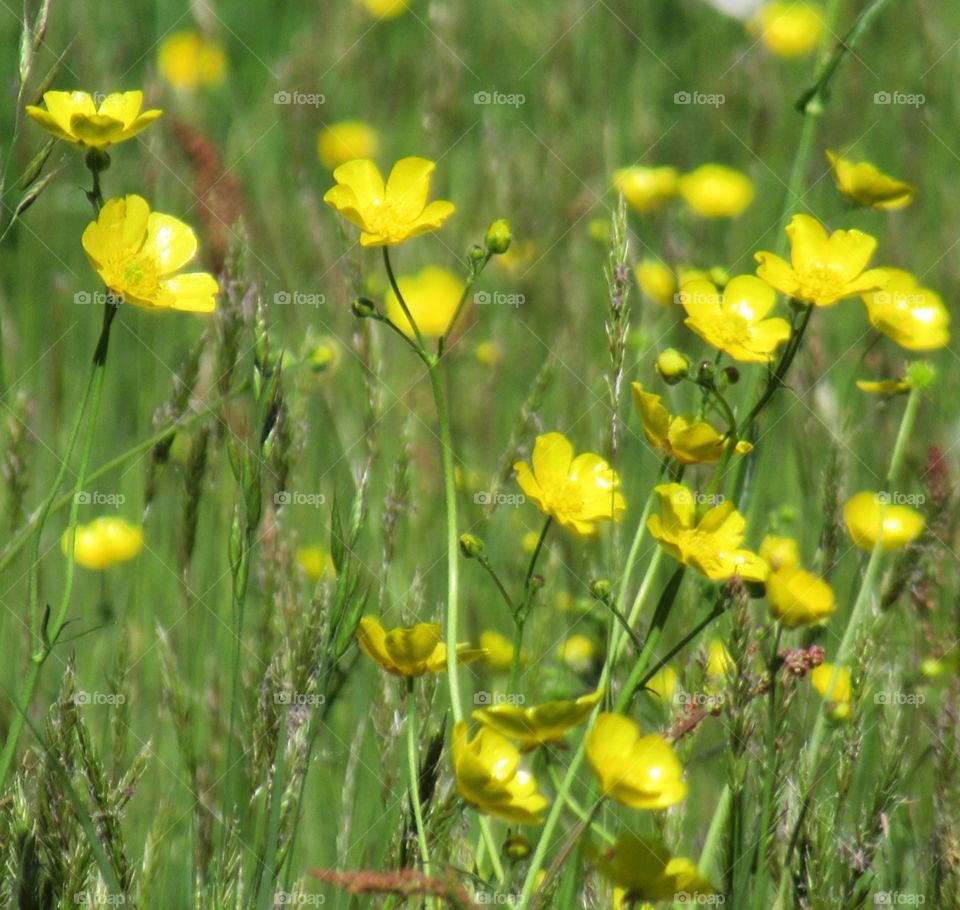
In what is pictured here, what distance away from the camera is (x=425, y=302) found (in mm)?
3473

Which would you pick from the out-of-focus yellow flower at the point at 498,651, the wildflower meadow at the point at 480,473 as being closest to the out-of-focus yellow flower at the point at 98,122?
the wildflower meadow at the point at 480,473

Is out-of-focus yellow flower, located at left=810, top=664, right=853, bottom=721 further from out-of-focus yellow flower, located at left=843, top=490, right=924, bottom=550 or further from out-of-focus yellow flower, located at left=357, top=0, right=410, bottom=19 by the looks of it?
out-of-focus yellow flower, located at left=357, top=0, right=410, bottom=19

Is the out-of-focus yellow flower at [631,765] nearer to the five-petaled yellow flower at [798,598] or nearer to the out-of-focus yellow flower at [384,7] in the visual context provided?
the five-petaled yellow flower at [798,598]

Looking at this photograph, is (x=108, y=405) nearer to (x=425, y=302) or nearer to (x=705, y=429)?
(x=425, y=302)

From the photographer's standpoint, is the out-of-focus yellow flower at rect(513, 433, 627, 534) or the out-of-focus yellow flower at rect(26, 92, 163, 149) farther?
the out-of-focus yellow flower at rect(513, 433, 627, 534)

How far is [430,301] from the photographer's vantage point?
348 cm

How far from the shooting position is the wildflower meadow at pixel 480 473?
1425 millimetres

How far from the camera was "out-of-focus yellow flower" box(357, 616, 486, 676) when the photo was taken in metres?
1.44

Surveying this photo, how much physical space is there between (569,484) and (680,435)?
24 centimetres

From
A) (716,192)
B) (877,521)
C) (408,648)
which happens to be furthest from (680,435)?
(716,192)

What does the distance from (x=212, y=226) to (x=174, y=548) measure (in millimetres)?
653

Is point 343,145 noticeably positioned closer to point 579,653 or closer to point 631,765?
point 579,653

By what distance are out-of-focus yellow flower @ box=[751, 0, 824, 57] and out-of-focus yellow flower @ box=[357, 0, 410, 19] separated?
1152 millimetres

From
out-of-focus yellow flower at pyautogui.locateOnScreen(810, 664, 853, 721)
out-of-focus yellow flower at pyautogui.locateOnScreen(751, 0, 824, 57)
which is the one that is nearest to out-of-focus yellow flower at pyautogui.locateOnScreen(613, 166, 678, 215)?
out-of-focus yellow flower at pyautogui.locateOnScreen(751, 0, 824, 57)
